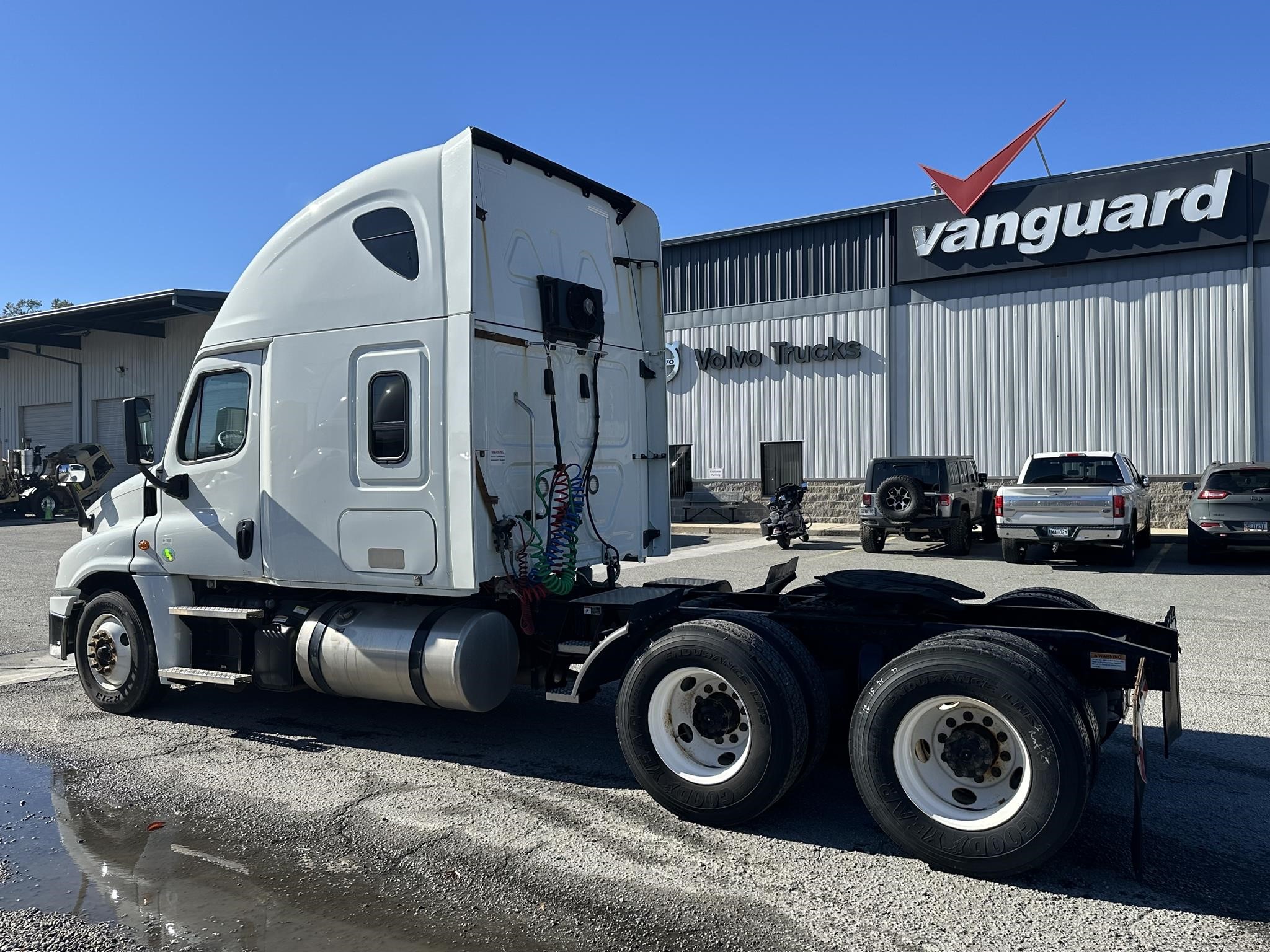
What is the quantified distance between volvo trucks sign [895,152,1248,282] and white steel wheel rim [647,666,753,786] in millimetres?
20101

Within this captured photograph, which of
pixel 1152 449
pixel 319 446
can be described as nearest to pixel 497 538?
pixel 319 446

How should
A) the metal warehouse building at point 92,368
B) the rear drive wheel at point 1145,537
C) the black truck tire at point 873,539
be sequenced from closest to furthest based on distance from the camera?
1. the rear drive wheel at point 1145,537
2. the black truck tire at point 873,539
3. the metal warehouse building at point 92,368

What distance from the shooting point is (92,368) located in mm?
37000

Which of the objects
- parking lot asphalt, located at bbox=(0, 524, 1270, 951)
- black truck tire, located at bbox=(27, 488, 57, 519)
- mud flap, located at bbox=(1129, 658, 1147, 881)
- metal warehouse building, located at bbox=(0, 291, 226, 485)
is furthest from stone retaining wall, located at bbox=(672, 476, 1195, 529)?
black truck tire, located at bbox=(27, 488, 57, 519)

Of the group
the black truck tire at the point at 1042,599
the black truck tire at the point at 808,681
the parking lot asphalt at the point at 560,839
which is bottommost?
the parking lot asphalt at the point at 560,839

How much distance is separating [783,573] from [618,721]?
1.54 meters

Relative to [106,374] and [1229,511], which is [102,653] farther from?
[106,374]

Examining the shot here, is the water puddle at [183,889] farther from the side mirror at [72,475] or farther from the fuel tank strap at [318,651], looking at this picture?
the side mirror at [72,475]

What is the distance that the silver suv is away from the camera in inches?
585

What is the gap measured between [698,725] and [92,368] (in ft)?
127

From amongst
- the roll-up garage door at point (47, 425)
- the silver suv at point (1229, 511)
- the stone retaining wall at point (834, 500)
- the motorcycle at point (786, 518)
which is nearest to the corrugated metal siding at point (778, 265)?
the stone retaining wall at point (834, 500)

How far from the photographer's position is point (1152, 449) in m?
21.0

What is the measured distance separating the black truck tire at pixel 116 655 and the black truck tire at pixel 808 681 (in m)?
4.56

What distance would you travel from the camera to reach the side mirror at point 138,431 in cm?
670
